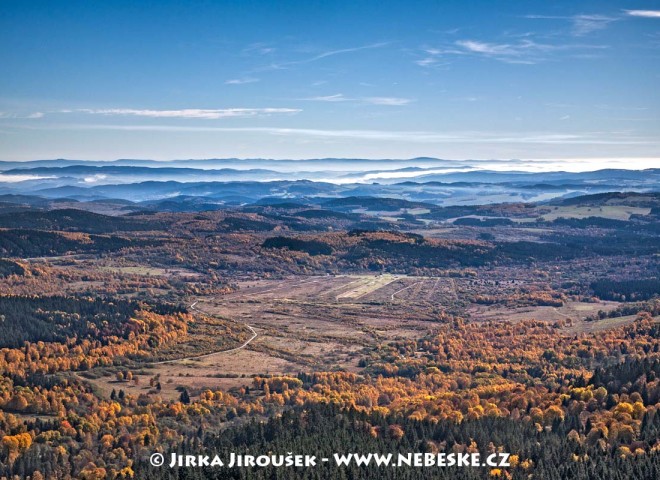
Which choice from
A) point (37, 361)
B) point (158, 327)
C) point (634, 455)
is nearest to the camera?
point (634, 455)

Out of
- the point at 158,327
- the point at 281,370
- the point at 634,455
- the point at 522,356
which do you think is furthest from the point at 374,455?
the point at 158,327

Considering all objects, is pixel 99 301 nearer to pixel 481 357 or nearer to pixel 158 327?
pixel 158 327

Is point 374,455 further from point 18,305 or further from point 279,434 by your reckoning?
point 18,305

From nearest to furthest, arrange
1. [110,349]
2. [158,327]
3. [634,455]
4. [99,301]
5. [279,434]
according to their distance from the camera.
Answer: [634,455] < [279,434] < [110,349] < [158,327] < [99,301]

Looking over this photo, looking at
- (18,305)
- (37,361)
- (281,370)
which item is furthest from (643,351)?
(18,305)

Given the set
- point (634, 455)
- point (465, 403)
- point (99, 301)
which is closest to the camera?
point (634, 455)

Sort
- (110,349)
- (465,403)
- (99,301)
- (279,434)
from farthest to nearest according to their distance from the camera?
(99,301) < (110,349) < (465,403) < (279,434)

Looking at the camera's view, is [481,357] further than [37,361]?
Yes

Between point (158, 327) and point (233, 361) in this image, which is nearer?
point (233, 361)
